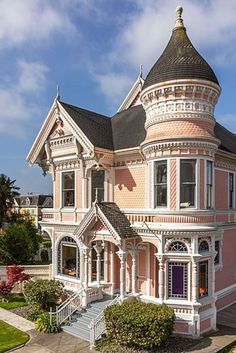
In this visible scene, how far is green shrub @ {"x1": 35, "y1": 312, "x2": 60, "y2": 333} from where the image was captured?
1547 centimetres

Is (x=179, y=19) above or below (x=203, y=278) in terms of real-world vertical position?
above

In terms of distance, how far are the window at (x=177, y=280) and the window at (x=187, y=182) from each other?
274 centimetres

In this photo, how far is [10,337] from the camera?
14.9 m

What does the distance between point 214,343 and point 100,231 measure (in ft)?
23.1

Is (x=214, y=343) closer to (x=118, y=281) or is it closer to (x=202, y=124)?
(x=118, y=281)

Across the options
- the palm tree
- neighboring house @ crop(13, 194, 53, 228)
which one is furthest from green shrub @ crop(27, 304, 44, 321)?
neighboring house @ crop(13, 194, 53, 228)

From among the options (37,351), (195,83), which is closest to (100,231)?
(37,351)

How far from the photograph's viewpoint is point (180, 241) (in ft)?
49.2

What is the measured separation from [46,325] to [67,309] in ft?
4.03

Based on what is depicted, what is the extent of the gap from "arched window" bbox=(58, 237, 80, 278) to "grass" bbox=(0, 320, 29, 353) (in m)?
4.78

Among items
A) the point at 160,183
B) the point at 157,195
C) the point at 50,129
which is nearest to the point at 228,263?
the point at 157,195

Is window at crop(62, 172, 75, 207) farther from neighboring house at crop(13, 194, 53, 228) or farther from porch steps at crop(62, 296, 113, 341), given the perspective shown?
neighboring house at crop(13, 194, 53, 228)

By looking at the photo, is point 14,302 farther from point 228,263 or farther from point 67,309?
point 228,263

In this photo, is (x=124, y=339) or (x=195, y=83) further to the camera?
(x=195, y=83)
